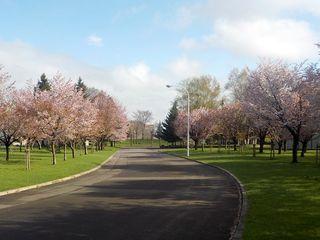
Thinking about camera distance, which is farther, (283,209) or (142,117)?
(142,117)

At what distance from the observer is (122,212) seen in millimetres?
13281

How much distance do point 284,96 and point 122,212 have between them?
2793cm

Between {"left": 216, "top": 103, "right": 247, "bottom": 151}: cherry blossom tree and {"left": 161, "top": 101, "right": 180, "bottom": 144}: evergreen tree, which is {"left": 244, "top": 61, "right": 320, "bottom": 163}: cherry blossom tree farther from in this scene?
{"left": 161, "top": 101, "right": 180, "bottom": 144}: evergreen tree

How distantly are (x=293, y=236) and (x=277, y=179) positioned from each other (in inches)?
512

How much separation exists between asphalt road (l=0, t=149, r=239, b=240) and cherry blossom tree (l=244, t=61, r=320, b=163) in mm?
17849

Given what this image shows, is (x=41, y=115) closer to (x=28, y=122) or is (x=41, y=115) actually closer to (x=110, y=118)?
(x=28, y=122)

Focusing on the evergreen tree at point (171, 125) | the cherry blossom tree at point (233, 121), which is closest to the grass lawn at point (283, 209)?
the cherry blossom tree at point (233, 121)

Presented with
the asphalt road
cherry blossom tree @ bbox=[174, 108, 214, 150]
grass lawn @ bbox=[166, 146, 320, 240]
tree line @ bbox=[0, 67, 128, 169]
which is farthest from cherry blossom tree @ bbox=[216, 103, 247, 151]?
the asphalt road

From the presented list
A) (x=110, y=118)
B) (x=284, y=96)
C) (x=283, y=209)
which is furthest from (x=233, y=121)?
(x=283, y=209)

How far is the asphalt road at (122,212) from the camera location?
10.2m

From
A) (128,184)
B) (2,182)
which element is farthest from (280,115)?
(2,182)

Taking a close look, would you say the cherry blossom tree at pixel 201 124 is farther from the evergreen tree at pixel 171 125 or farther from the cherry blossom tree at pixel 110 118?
the evergreen tree at pixel 171 125

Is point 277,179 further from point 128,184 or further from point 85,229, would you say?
point 85,229

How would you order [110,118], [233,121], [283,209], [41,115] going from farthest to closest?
[110,118] → [233,121] → [41,115] → [283,209]
